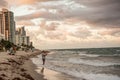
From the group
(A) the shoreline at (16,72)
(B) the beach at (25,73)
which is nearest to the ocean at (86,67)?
(B) the beach at (25,73)

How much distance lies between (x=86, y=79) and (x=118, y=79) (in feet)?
10.7

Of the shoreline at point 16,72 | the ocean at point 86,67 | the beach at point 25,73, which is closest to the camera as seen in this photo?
the shoreline at point 16,72

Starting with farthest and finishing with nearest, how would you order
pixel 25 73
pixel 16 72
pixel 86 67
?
1. pixel 86 67
2. pixel 25 73
3. pixel 16 72

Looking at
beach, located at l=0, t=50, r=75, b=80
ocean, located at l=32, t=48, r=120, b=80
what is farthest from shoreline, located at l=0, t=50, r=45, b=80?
ocean, located at l=32, t=48, r=120, b=80

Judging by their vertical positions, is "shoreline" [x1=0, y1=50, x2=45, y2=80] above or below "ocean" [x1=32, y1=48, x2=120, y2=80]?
above

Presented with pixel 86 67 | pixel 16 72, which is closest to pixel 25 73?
pixel 16 72

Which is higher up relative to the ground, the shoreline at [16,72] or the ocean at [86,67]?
the shoreline at [16,72]

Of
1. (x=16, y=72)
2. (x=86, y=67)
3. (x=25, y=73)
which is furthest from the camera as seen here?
(x=86, y=67)

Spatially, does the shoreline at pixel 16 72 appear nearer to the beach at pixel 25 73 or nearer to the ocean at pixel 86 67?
the beach at pixel 25 73

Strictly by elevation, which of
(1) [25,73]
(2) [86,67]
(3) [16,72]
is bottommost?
(2) [86,67]

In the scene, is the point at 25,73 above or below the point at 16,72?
below

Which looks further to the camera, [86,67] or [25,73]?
[86,67]

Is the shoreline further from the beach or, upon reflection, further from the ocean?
the ocean

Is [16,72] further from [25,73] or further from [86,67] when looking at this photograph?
[86,67]
